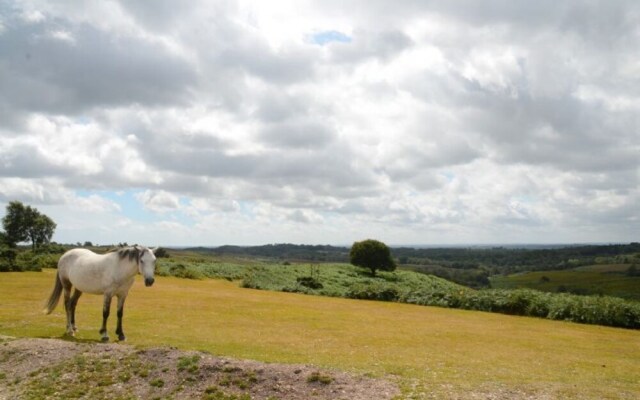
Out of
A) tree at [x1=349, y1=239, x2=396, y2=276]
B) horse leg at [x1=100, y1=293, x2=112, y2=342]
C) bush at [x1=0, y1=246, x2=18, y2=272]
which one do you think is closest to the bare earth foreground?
horse leg at [x1=100, y1=293, x2=112, y2=342]

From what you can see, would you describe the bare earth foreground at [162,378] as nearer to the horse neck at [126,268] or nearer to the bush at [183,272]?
the horse neck at [126,268]

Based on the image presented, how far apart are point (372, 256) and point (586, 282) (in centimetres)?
5758

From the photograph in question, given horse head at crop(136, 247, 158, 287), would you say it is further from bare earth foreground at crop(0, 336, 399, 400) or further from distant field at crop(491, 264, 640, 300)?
distant field at crop(491, 264, 640, 300)

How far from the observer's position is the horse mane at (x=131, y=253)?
1630cm

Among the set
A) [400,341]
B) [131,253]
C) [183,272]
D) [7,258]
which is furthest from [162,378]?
[183,272]

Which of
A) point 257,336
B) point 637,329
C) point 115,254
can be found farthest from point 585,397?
point 637,329

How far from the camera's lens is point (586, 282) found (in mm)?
106875

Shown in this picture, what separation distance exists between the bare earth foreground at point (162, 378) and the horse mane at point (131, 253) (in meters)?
3.34

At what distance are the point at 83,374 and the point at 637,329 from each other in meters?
31.5

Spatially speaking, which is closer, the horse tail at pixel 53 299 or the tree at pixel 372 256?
the horse tail at pixel 53 299

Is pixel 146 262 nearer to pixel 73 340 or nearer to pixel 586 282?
pixel 73 340

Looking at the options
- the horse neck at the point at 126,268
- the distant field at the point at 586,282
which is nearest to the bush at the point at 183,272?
the horse neck at the point at 126,268

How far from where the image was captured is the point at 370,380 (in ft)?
40.1

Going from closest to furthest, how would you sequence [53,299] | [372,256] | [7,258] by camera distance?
[53,299] < [7,258] < [372,256]
